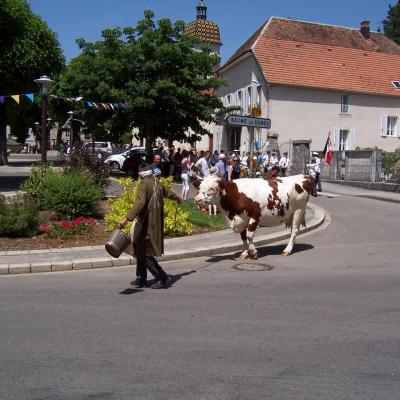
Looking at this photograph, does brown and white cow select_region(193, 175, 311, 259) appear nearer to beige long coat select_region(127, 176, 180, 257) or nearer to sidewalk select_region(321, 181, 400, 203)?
beige long coat select_region(127, 176, 180, 257)

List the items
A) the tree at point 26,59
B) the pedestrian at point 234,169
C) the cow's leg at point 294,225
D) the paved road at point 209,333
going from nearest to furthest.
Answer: the paved road at point 209,333 → the cow's leg at point 294,225 → the pedestrian at point 234,169 → the tree at point 26,59

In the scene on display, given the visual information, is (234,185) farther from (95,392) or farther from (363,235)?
(95,392)

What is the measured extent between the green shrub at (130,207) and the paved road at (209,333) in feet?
7.64

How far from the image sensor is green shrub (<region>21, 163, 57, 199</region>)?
1428 cm

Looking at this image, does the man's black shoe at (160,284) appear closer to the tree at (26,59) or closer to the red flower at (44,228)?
the red flower at (44,228)

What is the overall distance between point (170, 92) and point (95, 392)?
76.3 ft

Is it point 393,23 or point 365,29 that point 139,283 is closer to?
point 365,29

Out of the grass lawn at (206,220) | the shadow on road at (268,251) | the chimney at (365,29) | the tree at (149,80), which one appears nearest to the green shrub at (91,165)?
the grass lawn at (206,220)

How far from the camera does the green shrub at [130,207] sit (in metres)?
12.0

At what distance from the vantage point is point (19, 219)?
11477 mm

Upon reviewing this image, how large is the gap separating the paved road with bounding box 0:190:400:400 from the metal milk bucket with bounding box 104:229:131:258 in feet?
2.07

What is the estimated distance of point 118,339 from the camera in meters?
5.71

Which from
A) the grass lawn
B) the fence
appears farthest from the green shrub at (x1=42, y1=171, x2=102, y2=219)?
the fence

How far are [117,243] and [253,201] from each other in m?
3.38
